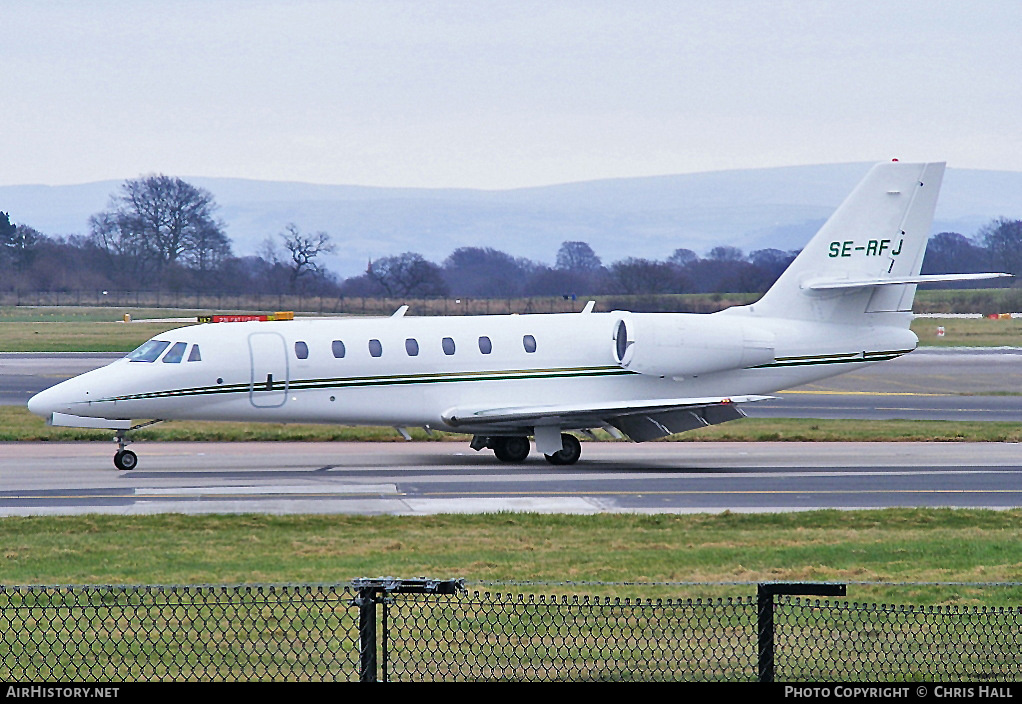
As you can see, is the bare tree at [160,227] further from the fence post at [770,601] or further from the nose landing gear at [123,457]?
the fence post at [770,601]

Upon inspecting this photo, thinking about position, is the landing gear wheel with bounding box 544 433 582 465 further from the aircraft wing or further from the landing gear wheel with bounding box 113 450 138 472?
the landing gear wheel with bounding box 113 450 138 472

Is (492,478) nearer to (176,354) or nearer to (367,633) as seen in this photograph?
(176,354)

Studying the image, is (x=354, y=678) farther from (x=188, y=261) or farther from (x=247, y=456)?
(x=188, y=261)

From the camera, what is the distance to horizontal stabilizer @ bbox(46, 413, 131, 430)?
78.0 feet

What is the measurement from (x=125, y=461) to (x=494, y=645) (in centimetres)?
1558

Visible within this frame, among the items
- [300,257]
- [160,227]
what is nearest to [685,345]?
[300,257]

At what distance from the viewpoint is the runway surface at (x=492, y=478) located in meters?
20.1

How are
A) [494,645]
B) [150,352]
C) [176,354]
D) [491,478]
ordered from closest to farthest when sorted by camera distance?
1. [494,645]
2. [491,478]
3. [176,354]
4. [150,352]

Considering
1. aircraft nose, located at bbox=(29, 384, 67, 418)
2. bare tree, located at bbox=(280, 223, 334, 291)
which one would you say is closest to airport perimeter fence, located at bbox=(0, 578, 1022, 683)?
aircraft nose, located at bbox=(29, 384, 67, 418)

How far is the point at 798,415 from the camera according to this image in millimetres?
35281

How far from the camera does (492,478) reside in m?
23.5

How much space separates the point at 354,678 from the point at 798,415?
27.6 metres

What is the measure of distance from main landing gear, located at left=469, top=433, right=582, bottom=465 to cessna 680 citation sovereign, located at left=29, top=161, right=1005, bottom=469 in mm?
28

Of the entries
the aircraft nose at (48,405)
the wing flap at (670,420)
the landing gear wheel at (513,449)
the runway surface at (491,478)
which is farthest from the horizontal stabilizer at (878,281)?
the aircraft nose at (48,405)
